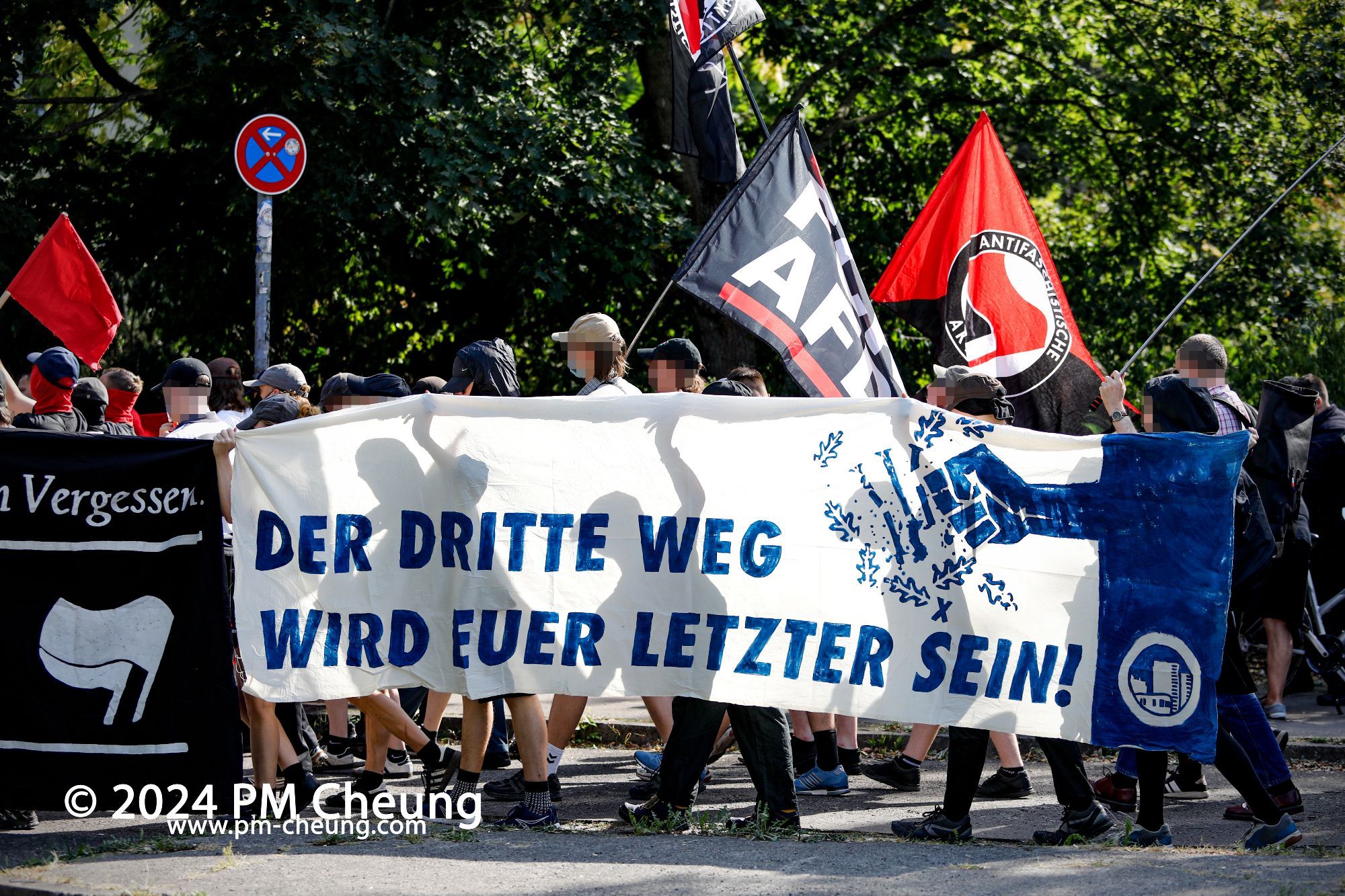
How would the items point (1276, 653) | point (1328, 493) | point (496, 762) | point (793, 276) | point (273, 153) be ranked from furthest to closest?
1. point (273, 153)
2. point (1328, 493)
3. point (1276, 653)
4. point (496, 762)
5. point (793, 276)

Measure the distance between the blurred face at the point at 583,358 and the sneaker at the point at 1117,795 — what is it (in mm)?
2948

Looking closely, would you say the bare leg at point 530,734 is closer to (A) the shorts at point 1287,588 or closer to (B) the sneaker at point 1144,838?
(B) the sneaker at point 1144,838

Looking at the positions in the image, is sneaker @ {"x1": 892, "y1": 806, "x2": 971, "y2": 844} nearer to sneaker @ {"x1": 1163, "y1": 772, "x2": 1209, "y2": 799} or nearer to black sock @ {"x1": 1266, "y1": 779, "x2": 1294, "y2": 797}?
black sock @ {"x1": 1266, "y1": 779, "x2": 1294, "y2": 797}

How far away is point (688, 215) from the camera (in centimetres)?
1495

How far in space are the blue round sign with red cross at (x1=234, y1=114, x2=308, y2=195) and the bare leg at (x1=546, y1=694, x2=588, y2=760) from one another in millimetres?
4761

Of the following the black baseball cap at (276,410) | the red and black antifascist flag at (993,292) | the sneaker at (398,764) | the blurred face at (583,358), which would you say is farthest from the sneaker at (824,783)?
the black baseball cap at (276,410)

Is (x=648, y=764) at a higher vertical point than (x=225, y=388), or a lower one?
lower

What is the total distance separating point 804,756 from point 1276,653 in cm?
320

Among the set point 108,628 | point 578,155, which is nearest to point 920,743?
point 108,628

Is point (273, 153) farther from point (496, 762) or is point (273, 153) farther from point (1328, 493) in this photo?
point (1328, 493)

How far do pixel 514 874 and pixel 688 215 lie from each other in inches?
426

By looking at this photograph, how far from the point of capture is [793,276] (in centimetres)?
644

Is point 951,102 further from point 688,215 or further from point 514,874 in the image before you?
point 514,874

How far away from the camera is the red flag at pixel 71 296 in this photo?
9.99m
